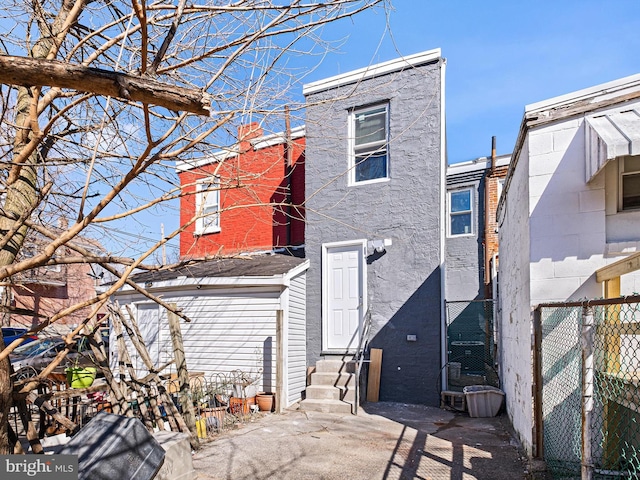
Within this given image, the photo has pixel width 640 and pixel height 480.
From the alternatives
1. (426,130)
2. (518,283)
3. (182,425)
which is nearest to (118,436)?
(182,425)

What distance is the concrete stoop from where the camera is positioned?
332 inches

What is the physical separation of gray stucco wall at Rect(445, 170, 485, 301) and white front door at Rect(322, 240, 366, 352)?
467 centimetres

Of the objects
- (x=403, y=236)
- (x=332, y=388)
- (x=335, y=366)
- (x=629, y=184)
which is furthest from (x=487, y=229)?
(x=629, y=184)

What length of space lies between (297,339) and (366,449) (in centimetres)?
398

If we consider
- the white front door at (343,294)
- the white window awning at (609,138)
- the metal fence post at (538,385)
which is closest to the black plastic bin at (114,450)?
the metal fence post at (538,385)

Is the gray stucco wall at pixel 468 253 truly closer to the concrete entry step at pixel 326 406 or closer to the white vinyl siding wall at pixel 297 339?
the white vinyl siding wall at pixel 297 339

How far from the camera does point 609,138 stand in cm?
406

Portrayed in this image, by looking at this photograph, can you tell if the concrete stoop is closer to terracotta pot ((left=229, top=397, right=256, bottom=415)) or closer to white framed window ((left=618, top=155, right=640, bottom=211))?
terracotta pot ((left=229, top=397, right=256, bottom=415))

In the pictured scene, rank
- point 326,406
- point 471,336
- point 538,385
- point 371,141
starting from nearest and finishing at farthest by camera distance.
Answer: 1. point 538,385
2. point 326,406
3. point 371,141
4. point 471,336

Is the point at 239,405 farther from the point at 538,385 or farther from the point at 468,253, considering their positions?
the point at 468,253

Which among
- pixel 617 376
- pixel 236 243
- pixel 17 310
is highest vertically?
pixel 236 243

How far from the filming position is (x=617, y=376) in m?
3.67

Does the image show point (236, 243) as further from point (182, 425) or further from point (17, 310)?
point (17, 310)

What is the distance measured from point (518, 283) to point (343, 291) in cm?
471
